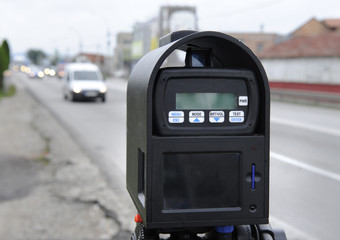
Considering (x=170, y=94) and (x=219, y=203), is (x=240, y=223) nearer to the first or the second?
(x=219, y=203)

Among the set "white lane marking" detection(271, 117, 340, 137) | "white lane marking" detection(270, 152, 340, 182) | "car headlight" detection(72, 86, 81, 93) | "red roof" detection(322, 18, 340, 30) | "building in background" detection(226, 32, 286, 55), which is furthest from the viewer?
"building in background" detection(226, 32, 286, 55)

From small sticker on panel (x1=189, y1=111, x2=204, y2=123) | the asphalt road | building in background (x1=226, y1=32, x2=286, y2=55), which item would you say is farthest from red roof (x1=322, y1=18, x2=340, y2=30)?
small sticker on panel (x1=189, y1=111, x2=204, y2=123)

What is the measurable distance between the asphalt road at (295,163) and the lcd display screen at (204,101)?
137 inches

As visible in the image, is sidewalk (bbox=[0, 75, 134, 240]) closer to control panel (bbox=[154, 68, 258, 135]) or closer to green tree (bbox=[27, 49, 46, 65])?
control panel (bbox=[154, 68, 258, 135])

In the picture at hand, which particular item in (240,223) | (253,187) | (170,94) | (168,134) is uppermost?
(170,94)

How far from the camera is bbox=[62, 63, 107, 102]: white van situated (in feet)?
74.5

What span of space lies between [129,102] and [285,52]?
1324 inches

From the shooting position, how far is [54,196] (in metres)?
6.14

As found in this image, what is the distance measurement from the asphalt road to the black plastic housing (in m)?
3.41

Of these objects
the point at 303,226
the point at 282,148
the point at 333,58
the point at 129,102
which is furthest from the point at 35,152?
the point at 333,58

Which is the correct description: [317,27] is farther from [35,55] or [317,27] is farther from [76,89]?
[35,55]

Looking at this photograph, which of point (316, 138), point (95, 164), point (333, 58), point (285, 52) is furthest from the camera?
point (285, 52)

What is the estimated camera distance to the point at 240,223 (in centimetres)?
151

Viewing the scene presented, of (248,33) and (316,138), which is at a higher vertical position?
(248,33)
